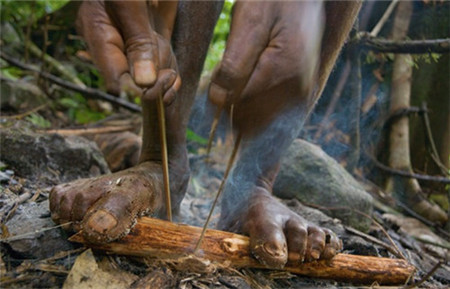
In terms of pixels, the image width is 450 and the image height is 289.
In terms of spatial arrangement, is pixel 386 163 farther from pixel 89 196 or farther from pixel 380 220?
pixel 89 196

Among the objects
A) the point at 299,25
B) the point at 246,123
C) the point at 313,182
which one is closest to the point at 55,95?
the point at 313,182

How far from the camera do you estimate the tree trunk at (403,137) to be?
373 cm

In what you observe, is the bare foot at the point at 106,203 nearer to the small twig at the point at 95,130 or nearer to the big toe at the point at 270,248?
the big toe at the point at 270,248

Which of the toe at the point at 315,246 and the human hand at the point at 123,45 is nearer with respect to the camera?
the human hand at the point at 123,45

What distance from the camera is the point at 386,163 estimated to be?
177 inches

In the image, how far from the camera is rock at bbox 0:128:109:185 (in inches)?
85.0

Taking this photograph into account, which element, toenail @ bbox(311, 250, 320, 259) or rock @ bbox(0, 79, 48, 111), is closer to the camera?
toenail @ bbox(311, 250, 320, 259)

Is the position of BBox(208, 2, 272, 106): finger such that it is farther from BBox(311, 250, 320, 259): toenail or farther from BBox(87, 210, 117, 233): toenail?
BBox(311, 250, 320, 259): toenail

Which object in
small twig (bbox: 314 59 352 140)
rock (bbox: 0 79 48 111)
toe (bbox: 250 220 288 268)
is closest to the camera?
toe (bbox: 250 220 288 268)

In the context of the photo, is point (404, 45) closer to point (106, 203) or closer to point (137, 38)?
point (137, 38)

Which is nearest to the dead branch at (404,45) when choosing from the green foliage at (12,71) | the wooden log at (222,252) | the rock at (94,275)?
the wooden log at (222,252)

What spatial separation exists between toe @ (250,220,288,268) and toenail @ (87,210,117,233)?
54 cm

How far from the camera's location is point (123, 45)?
4.12 ft

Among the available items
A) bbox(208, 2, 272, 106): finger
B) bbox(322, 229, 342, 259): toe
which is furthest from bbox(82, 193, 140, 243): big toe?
bbox(322, 229, 342, 259): toe
